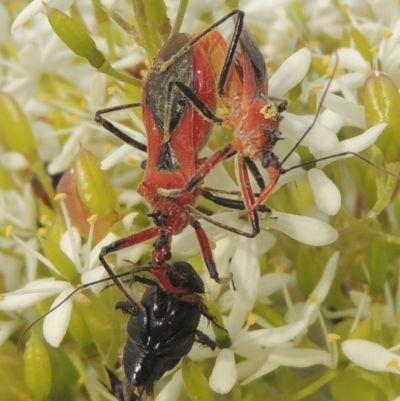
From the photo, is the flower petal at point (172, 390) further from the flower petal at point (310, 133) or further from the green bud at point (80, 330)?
A: the flower petal at point (310, 133)

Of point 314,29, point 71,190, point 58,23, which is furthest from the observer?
point 314,29

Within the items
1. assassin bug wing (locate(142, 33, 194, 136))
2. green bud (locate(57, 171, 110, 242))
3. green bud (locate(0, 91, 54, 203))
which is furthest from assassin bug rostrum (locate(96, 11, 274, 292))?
green bud (locate(0, 91, 54, 203))

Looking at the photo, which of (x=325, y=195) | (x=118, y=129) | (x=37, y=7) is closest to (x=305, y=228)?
(x=325, y=195)

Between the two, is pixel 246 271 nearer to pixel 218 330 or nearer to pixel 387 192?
pixel 218 330

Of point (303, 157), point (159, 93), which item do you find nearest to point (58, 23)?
point (159, 93)

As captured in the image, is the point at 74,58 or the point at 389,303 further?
the point at 74,58

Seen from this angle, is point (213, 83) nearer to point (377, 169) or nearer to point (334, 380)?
point (377, 169)

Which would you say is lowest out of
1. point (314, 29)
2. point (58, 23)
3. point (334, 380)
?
point (334, 380)

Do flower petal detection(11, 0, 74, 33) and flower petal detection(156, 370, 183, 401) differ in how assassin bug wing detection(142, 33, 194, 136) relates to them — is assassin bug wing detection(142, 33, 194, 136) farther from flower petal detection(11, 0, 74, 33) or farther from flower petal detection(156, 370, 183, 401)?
flower petal detection(156, 370, 183, 401)
